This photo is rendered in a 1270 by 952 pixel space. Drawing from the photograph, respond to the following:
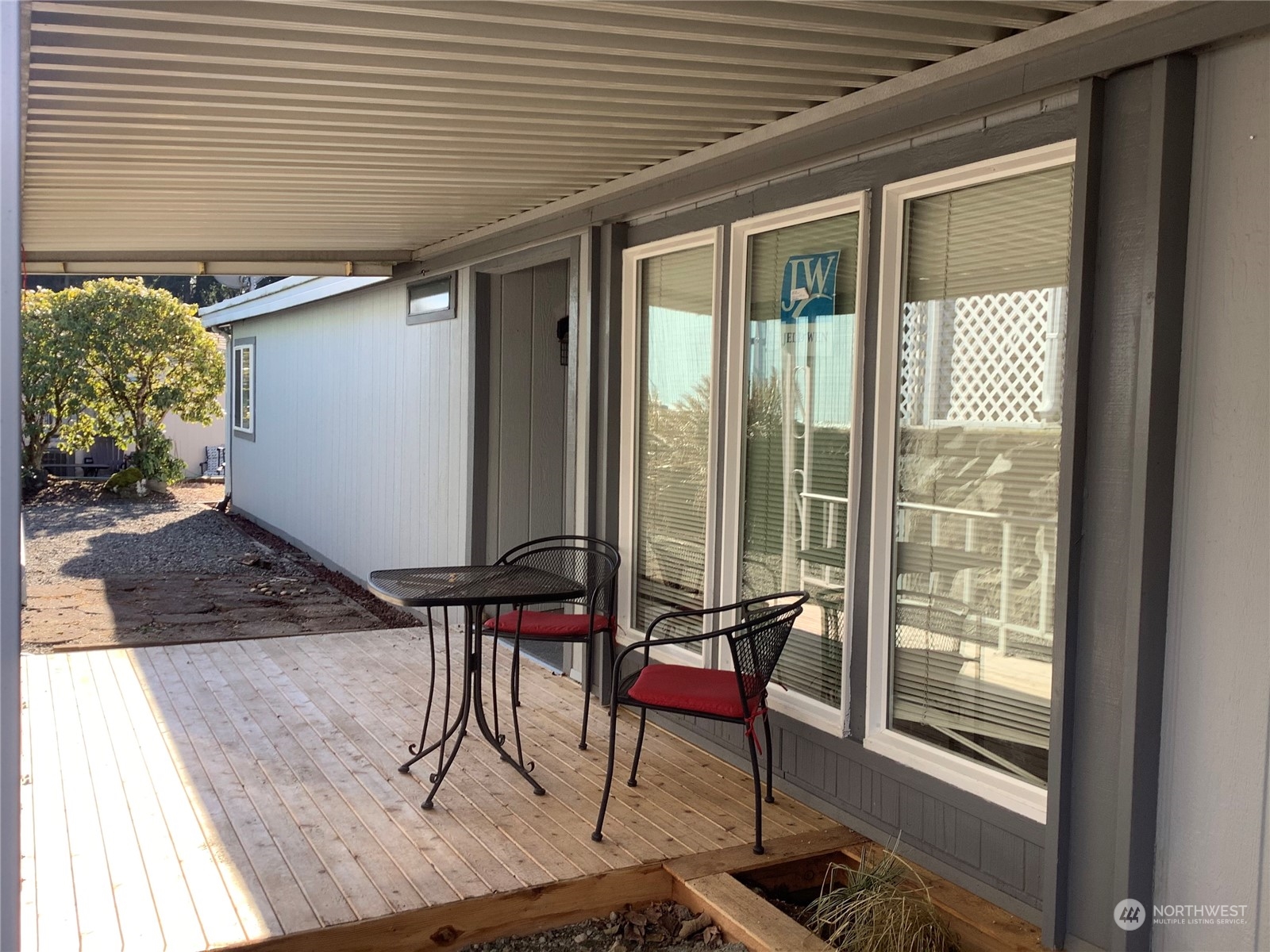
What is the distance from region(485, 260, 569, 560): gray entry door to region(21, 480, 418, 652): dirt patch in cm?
125

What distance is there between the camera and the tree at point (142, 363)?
15.0m

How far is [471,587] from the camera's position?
3.87m

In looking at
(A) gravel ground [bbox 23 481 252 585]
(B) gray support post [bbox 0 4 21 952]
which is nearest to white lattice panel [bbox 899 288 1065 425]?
(B) gray support post [bbox 0 4 21 952]

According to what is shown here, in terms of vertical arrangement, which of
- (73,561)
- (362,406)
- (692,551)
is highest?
(362,406)

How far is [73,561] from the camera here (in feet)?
31.9

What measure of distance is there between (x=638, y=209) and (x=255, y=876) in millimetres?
2992

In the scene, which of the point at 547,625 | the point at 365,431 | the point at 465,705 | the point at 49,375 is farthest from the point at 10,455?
the point at 49,375

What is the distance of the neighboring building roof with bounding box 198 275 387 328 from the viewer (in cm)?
864

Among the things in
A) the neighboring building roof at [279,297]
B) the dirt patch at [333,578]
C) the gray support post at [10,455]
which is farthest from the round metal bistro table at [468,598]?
the neighboring building roof at [279,297]

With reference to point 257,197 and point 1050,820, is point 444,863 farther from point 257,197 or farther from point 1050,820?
point 257,197

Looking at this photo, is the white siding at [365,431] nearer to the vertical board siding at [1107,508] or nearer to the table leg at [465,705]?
the table leg at [465,705]

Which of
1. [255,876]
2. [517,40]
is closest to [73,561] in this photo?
[255,876]

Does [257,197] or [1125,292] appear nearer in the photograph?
[1125,292]

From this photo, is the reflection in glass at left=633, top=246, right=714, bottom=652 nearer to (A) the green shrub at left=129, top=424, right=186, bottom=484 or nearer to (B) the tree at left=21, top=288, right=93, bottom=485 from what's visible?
(B) the tree at left=21, top=288, right=93, bottom=485
